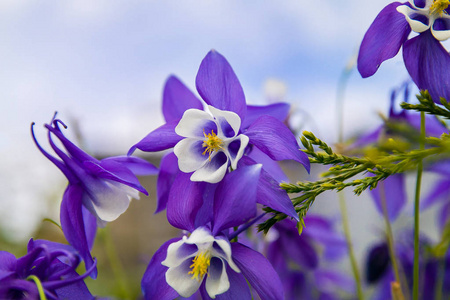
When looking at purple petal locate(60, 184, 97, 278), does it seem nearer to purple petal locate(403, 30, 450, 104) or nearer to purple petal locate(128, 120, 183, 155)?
purple petal locate(128, 120, 183, 155)

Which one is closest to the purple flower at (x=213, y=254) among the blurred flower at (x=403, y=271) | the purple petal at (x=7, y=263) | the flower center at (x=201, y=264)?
the flower center at (x=201, y=264)

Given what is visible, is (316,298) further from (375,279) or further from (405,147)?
(405,147)

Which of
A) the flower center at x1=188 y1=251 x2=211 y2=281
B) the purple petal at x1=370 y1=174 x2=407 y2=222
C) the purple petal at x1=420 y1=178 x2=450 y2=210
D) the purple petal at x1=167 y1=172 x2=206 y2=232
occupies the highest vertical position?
the purple petal at x1=167 y1=172 x2=206 y2=232

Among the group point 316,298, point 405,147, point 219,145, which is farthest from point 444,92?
point 316,298

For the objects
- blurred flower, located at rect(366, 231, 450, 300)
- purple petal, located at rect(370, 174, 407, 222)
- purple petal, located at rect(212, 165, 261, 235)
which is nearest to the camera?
purple petal, located at rect(212, 165, 261, 235)

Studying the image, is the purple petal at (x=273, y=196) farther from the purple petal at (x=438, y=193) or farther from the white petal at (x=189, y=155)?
the purple petal at (x=438, y=193)

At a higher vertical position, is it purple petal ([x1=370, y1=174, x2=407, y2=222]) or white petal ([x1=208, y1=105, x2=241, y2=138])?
white petal ([x1=208, y1=105, x2=241, y2=138])

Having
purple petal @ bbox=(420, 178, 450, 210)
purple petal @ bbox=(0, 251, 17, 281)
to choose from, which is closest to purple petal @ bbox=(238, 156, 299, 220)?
purple petal @ bbox=(0, 251, 17, 281)
